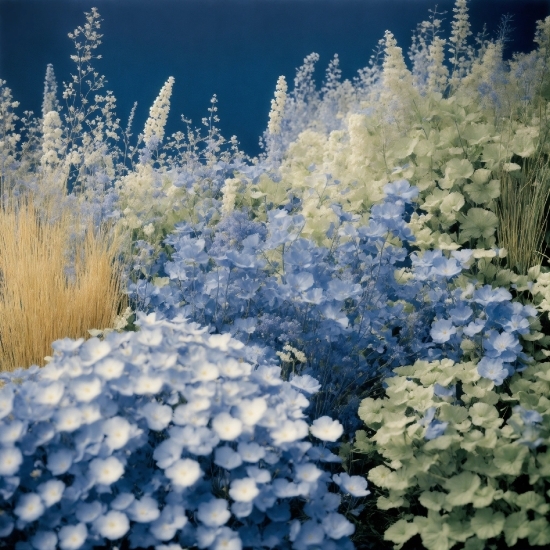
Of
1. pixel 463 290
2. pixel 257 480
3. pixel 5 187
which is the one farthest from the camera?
pixel 5 187

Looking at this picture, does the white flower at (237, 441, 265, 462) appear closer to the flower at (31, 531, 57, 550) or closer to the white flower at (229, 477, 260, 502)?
the white flower at (229, 477, 260, 502)

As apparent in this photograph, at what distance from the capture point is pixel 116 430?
57.4 inches

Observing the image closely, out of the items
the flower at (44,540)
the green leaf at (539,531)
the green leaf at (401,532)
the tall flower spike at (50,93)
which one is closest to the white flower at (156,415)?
the flower at (44,540)

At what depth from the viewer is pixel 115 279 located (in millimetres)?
2770

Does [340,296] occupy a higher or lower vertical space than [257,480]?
higher

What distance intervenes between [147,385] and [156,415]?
7 cm

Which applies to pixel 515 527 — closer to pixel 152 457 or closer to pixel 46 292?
pixel 152 457

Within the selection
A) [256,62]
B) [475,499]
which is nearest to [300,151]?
[256,62]

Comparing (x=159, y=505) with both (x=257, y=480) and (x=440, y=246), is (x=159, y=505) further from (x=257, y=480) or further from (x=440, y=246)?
(x=440, y=246)

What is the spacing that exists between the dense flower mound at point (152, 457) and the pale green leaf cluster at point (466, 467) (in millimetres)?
235

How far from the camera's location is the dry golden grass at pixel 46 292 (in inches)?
96.0

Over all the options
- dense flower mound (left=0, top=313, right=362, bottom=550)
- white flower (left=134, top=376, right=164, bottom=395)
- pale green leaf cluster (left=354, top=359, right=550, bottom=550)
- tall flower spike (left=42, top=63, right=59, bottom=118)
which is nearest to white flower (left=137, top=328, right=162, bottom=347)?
dense flower mound (left=0, top=313, right=362, bottom=550)

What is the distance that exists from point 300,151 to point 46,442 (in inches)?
115

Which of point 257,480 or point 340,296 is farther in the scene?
point 340,296
